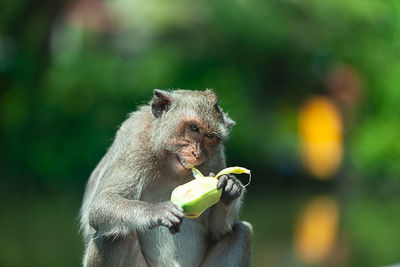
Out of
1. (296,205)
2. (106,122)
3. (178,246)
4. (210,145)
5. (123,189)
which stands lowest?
(296,205)

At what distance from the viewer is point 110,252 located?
17.3 feet

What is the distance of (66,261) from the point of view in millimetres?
12906

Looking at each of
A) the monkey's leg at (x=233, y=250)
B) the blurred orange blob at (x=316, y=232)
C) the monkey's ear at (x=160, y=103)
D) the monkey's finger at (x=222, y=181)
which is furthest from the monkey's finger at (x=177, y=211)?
the blurred orange blob at (x=316, y=232)

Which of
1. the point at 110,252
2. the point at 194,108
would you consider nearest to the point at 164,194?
the point at 110,252

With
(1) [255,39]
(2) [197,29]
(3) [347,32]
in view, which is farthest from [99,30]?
(3) [347,32]

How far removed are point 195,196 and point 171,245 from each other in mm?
1060

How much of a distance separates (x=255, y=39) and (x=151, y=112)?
15.6 meters

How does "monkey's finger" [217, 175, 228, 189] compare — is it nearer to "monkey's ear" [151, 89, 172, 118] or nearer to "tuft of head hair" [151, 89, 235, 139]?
"tuft of head hair" [151, 89, 235, 139]

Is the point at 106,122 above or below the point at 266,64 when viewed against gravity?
below

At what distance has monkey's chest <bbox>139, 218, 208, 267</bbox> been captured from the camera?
5.49 m

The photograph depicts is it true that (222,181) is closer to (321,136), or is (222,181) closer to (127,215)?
(127,215)

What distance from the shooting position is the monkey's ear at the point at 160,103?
5254 millimetres

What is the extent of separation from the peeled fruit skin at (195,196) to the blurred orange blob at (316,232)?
30.0 ft

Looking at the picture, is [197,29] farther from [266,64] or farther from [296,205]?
[296,205]
